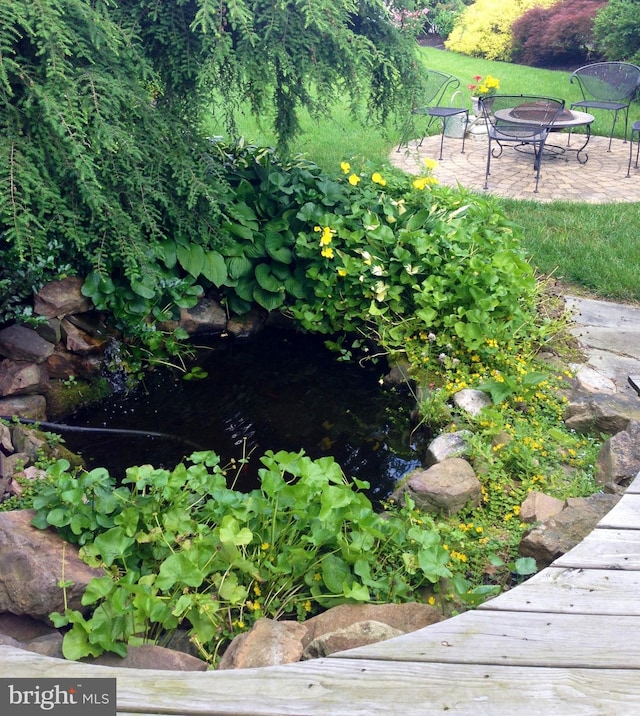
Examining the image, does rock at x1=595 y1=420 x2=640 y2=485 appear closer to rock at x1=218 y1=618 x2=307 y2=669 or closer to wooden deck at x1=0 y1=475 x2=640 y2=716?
wooden deck at x1=0 y1=475 x2=640 y2=716

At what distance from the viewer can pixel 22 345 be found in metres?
3.61

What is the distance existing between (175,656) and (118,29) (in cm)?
272

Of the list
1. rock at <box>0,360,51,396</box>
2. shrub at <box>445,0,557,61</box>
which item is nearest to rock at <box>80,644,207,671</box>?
rock at <box>0,360,51,396</box>

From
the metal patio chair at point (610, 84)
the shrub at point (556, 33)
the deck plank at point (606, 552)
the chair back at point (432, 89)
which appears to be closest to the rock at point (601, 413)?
the deck plank at point (606, 552)

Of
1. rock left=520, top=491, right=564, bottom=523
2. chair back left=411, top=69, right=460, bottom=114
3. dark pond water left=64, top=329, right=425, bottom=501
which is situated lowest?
dark pond water left=64, top=329, right=425, bottom=501

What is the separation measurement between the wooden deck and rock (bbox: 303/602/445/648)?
358 millimetres

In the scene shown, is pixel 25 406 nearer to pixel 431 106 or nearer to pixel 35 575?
pixel 35 575

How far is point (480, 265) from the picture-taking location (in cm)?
380

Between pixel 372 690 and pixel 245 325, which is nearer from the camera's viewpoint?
pixel 372 690

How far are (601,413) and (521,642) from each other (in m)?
1.82

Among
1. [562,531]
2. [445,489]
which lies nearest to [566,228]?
[445,489]

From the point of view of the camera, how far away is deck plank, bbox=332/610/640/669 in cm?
160

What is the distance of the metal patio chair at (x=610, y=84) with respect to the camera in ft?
26.3

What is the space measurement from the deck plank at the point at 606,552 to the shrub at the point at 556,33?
42.4 ft
